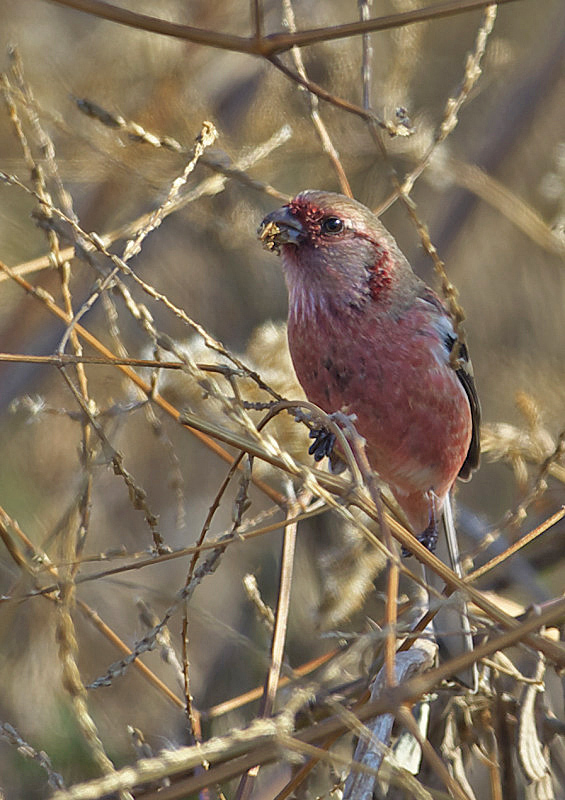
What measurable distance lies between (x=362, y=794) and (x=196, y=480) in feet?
11.9

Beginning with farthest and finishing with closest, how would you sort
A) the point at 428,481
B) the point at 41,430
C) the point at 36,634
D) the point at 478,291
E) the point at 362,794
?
the point at 478,291
the point at 41,430
the point at 36,634
the point at 428,481
the point at 362,794

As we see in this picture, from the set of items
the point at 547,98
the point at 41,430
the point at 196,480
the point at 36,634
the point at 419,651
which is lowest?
the point at 419,651

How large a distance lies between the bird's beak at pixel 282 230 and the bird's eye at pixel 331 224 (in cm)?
9

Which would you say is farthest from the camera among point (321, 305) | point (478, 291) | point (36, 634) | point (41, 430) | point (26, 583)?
point (478, 291)

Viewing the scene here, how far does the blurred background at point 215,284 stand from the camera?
473 centimetres

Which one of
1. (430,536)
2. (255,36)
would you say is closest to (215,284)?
(430,536)

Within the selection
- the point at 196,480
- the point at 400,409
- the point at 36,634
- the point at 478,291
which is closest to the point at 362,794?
the point at 400,409

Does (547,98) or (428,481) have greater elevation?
(547,98)

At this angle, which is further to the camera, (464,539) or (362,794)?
(464,539)

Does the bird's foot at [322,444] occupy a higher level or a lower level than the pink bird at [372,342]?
lower

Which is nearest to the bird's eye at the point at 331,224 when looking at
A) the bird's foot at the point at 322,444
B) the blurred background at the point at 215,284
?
the blurred background at the point at 215,284

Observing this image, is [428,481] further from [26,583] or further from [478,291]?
[478,291]

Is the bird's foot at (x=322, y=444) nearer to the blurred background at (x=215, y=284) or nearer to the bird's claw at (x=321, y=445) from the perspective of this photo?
the bird's claw at (x=321, y=445)

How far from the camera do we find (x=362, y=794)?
2.13 meters
